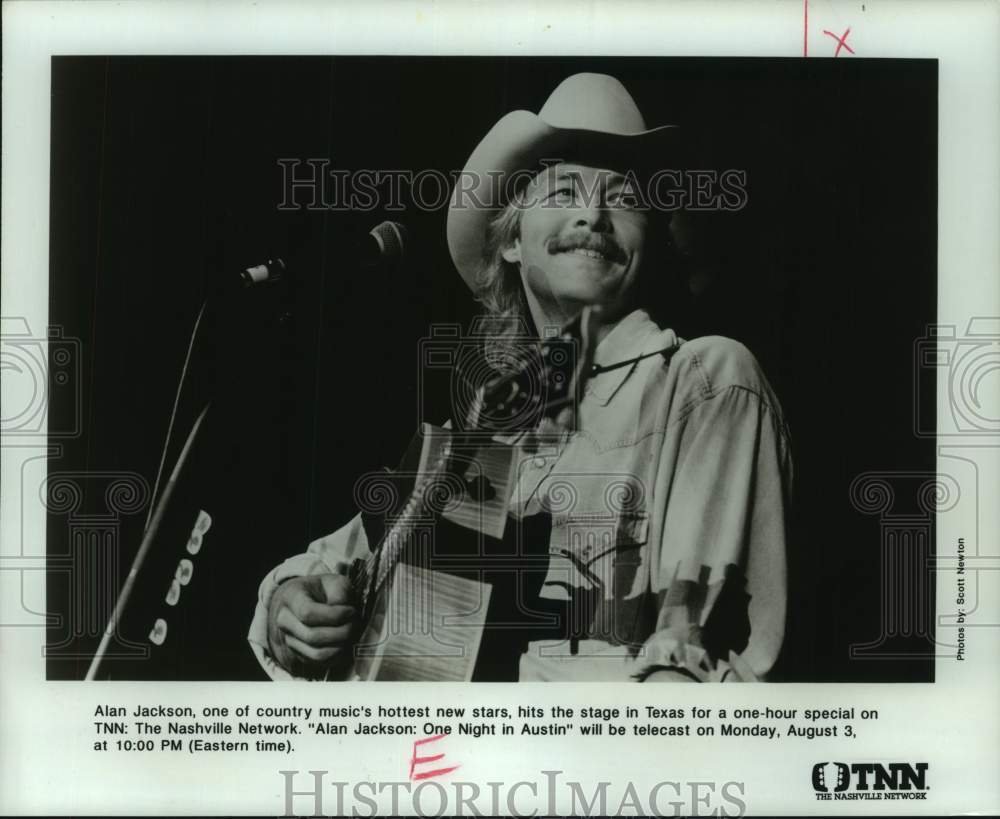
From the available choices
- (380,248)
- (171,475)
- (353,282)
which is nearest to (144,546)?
(171,475)

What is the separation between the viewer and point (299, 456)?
2.94 metres

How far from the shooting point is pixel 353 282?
2.97 metres

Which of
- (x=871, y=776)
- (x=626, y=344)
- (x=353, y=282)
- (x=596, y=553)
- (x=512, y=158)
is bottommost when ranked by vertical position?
(x=871, y=776)

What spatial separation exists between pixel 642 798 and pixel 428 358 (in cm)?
154

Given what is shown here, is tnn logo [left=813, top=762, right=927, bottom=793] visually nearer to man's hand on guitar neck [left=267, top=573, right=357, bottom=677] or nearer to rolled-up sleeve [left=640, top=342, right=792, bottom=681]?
rolled-up sleeve [left=640, top=342, right=792, bottom=681]

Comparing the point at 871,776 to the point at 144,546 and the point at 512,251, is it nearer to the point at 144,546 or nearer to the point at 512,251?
the point at 512,251

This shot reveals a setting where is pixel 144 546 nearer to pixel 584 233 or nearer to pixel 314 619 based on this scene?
pixel 314 619

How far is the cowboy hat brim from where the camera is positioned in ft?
9.62

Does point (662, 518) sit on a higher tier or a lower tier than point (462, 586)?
higher

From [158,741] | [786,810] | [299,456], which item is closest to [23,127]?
[299,456]

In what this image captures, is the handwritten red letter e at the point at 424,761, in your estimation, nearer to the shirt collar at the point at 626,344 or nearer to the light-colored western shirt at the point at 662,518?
the light-colored western shirt at the point at 662,518

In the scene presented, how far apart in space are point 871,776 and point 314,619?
1.82 m

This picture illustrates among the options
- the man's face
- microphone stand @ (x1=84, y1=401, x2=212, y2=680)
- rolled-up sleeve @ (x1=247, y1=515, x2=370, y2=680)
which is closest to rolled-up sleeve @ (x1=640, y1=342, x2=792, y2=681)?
the man's face

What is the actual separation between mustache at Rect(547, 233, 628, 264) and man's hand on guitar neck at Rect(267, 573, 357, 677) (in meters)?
1.25
